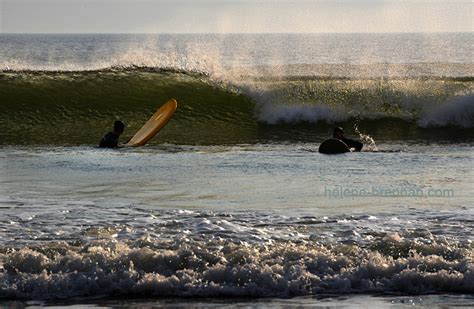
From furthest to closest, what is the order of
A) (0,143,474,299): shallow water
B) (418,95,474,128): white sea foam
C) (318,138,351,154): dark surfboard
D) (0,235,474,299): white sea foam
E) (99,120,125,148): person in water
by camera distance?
(418,95,474,128): white sea foam, (99,120,125,148): person in water, (318,138,351,154): dark surfboard, (0,143,474,299): shallow water, (0,235,474,299): white sea foam

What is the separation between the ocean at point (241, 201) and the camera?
Answer: 8992 millimetres

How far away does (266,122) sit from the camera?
25.4m

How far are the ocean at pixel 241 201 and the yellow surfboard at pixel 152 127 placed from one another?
0.96ft

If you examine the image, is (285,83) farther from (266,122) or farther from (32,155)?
(32,155)

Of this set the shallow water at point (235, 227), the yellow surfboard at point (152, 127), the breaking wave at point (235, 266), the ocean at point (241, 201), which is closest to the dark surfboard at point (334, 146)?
the ocean at point (241, 201)

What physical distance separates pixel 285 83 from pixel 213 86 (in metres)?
2.14

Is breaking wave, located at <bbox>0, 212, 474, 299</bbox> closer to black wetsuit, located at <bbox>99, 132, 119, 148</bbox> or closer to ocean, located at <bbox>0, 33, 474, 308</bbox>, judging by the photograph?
ocean, located at <bbox>0, 33, 474, 308</bbox>

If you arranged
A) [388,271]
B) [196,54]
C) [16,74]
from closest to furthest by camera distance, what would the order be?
[388,271] < [16,74] < [196,54]

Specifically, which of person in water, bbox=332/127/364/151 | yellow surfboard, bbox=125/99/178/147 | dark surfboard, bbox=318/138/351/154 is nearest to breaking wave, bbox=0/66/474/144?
yellow surfboard, bbox=125/99/178/147

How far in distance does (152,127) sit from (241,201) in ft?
29.6

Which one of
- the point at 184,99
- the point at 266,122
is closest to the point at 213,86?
the point at 184,99

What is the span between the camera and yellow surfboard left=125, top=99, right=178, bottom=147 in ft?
67.7

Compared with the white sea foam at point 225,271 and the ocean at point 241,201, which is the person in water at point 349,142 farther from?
the white sea foam at point 225,271

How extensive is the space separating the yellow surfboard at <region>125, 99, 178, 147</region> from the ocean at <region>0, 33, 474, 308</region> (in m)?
0.29
